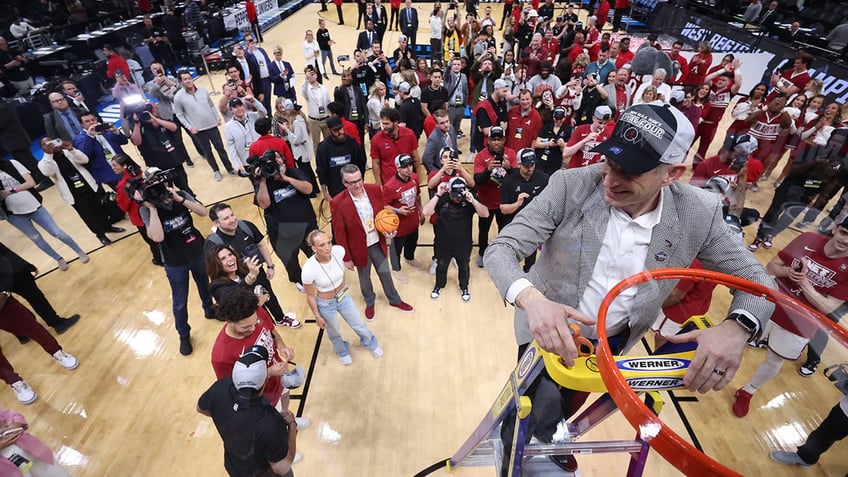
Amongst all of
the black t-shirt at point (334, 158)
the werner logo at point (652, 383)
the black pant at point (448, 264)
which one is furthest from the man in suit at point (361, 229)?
the werner logo at point (652, 383)

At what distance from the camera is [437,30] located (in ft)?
39.8

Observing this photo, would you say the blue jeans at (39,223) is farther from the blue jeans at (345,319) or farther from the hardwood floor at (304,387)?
the blue jeans at (345,319)

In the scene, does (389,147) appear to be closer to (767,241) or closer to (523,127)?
(523,127)

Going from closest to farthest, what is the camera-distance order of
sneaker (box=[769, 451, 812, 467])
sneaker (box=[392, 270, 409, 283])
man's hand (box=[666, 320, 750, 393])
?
sneaker (box=[769, 451, 812, 467]) → man's hand (box=[666, 320, 750, 393]) → sneaker (box=[392, 270, 409, 283])

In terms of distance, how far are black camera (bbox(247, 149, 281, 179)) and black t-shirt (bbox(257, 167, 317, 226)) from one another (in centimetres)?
16

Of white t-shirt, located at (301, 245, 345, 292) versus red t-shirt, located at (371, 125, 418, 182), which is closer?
white t-shirt, located at (301, 245, 345, 292)

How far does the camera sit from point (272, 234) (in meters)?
4.86

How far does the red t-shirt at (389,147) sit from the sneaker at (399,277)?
1.34 metres

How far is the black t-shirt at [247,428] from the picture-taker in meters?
2.27

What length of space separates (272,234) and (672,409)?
4.55 metres

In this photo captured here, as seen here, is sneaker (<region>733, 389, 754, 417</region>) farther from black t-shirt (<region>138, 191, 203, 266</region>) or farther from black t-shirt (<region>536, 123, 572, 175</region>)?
black t-shirt (<region>536, 123, 572, 175</region>)

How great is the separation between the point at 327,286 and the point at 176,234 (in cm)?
175

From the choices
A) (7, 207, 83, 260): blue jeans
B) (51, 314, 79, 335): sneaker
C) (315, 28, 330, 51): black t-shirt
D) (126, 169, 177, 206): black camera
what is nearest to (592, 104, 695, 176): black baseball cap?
(126, 169, 177, 206): black camera

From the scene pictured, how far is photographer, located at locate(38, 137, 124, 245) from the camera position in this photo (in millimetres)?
5121
